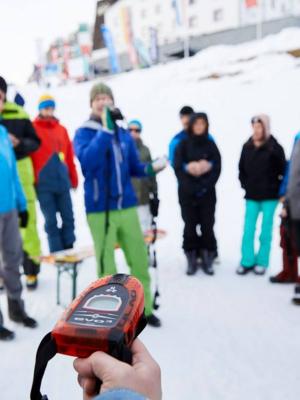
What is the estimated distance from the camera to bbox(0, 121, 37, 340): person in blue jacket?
294 centimetres

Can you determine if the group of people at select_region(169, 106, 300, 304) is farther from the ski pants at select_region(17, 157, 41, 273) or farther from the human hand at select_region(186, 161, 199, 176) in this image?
the ski pants at select_region(17, 157, 41, 273)

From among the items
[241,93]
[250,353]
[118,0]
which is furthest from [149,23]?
[250,353]

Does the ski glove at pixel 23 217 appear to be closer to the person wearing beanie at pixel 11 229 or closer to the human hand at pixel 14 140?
the person wearing beanie at pixel 11 229

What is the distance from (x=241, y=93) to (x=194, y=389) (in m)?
14.0

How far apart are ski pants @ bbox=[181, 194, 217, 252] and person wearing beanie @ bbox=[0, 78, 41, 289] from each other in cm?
172

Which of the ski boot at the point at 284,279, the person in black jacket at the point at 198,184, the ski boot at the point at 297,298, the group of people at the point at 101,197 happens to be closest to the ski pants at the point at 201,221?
the person in black jacket at the point at 198,184

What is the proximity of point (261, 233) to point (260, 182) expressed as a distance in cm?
61

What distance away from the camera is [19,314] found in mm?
3250

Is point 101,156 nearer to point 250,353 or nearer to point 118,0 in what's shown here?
point 250,353

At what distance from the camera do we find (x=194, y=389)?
2373 mm

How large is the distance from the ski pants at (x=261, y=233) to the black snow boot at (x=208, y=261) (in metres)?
0.36

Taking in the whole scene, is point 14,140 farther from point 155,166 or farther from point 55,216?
point 155,166

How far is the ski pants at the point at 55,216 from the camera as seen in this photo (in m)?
4.34

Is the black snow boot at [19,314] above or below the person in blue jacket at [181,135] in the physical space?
below
